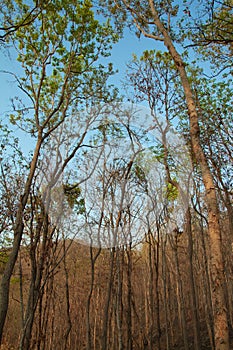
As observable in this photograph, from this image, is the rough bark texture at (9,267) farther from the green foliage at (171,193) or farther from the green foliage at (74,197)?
the green foliage at (171,193)

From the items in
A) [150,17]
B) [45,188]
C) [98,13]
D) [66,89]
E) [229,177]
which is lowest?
[45,188]

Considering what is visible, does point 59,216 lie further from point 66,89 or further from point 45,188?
point 66,89

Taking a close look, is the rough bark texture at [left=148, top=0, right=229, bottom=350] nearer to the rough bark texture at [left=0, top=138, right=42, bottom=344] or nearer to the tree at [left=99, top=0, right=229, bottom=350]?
the tree at [left=99, top=0, right=229, bottom=350]

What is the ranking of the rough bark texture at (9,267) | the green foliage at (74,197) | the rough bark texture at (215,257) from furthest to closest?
the green foliage at (74,197) → the rough bark texture at (9,267) → the rough bark texture at (215,257)

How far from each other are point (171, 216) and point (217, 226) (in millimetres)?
5767

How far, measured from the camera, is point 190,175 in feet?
25.2

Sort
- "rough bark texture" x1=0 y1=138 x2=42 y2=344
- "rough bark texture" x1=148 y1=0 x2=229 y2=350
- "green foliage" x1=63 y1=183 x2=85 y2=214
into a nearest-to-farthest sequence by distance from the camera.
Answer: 1. "rough bark texture" x1=148 y1=0 x2=229 y2=350
2. "rough bark texture" x1=0 y1=138 x2=42 y2=344
3. "green foliage" x1=63 y1=183 x2=85 y2=214

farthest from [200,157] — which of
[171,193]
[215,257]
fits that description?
[171,193]

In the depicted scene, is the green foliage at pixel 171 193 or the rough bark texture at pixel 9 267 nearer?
the rough bark texture at pixel 9 267

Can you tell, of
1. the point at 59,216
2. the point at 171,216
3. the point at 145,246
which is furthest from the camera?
the point at 145,246

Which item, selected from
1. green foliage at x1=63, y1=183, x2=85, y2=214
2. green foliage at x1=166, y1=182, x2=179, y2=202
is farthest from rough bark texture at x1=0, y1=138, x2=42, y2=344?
green foliage at x1=166, y1=182, x2=179, y2=202

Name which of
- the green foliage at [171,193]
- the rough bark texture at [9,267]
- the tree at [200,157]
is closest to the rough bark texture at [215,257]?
the tree at [200,157]

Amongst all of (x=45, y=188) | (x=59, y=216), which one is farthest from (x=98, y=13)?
(x=59, y=216)

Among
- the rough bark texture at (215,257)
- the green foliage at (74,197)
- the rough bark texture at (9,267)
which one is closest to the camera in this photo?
the rough bark texture at (215,257)
